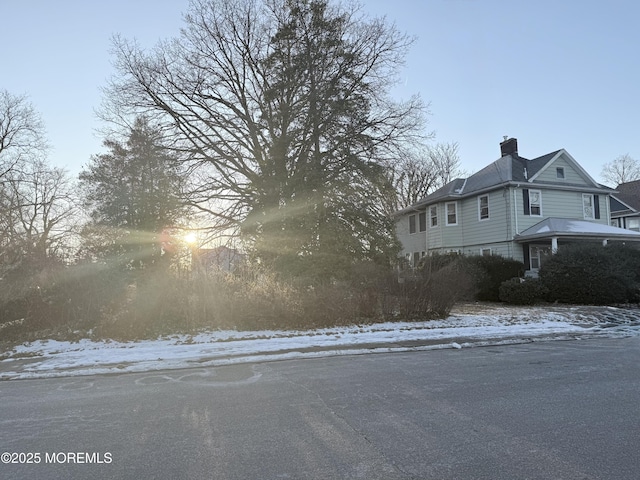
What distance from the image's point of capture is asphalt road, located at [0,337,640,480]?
385cm

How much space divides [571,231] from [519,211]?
10.3 ft

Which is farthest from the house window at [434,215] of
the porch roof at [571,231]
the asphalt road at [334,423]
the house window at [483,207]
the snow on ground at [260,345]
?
the asphalt road at [334,423]

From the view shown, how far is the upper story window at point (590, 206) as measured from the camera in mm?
29297

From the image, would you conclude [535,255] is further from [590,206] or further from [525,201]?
[590,206]

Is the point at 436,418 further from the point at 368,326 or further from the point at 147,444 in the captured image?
the point at 368,326

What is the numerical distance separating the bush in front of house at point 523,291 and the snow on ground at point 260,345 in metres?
6.03

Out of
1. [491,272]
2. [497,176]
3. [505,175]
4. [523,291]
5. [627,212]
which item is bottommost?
[523,291]

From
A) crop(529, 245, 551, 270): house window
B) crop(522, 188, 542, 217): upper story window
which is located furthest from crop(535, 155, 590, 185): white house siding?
crop(529, 245, 551, 270): house window

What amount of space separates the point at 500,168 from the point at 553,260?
10.3 meters

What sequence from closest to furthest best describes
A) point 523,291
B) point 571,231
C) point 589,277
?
1. point 589,277
2. point 523,291
3. point 571,231

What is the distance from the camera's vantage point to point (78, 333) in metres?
11.4

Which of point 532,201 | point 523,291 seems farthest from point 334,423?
point 532,201

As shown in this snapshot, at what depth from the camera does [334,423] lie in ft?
16.3

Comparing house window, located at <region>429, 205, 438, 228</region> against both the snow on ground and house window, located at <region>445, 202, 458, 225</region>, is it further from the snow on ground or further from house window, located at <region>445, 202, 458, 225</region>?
the snow on ground
